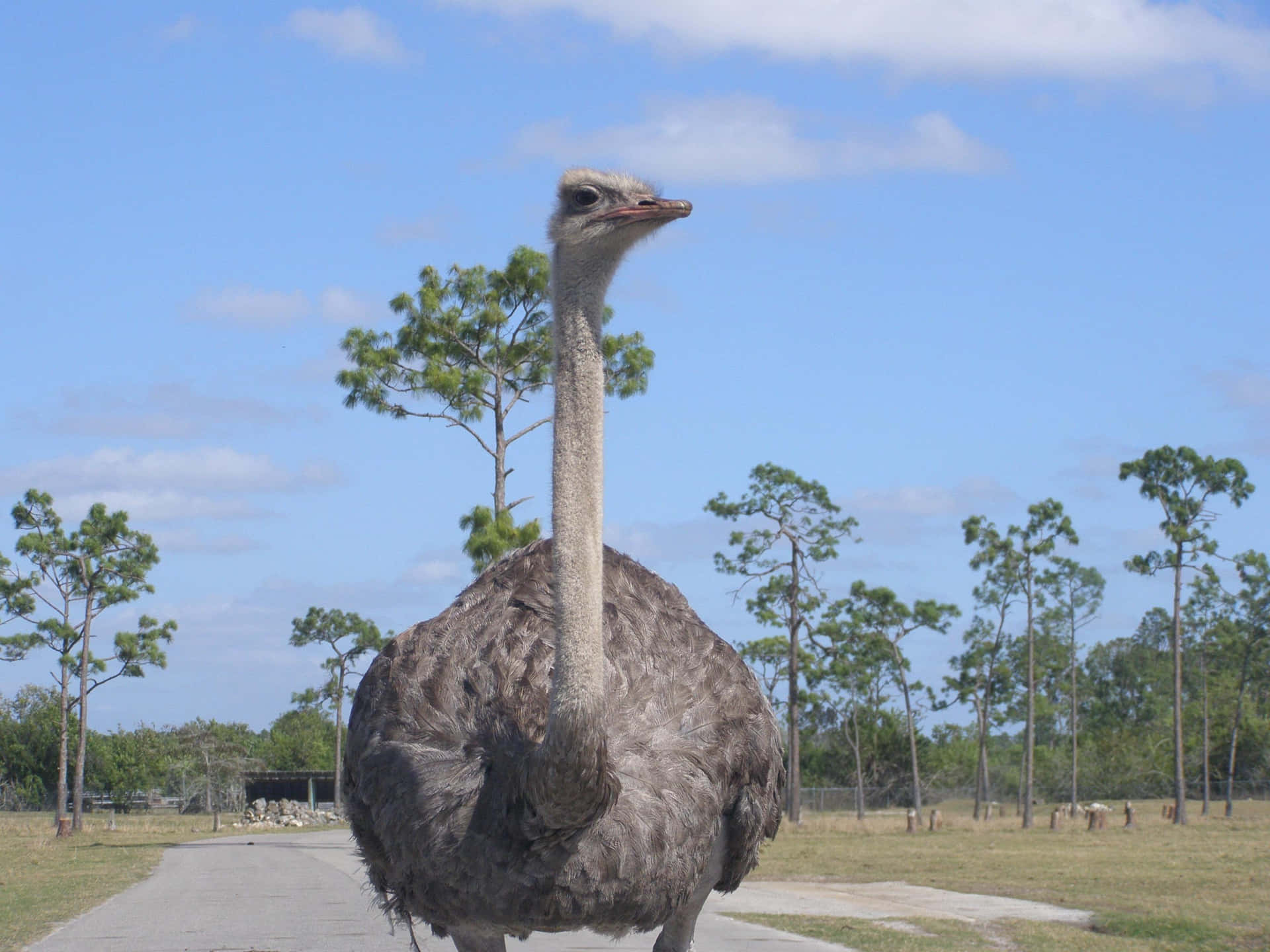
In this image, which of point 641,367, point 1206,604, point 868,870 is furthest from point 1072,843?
point 1206,604

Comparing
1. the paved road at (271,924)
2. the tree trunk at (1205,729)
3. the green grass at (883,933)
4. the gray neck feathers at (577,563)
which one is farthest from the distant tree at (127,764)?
the gray neck feathers at (577,563)

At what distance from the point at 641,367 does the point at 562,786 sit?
17.4m

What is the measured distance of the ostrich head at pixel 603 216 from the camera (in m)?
4.49

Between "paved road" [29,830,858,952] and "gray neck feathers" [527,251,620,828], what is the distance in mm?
1519

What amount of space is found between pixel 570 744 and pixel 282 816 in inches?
1894

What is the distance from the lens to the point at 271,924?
12.1 m

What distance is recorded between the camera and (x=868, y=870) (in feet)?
67.5

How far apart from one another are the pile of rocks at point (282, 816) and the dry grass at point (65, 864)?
148cm

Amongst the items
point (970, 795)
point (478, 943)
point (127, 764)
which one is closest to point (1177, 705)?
point (970, 795)

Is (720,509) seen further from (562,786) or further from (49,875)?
(562,786)

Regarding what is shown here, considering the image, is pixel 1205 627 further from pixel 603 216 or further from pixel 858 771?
pixel 603 216

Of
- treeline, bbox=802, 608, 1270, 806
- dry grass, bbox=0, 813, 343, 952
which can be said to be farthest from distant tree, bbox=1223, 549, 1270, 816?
dry grass, bbox=0, 813, 343, 952

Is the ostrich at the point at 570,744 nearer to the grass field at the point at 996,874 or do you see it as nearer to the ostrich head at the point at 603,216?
the ostrich head at the point at 603,216

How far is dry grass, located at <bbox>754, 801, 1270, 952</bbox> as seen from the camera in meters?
11.2
